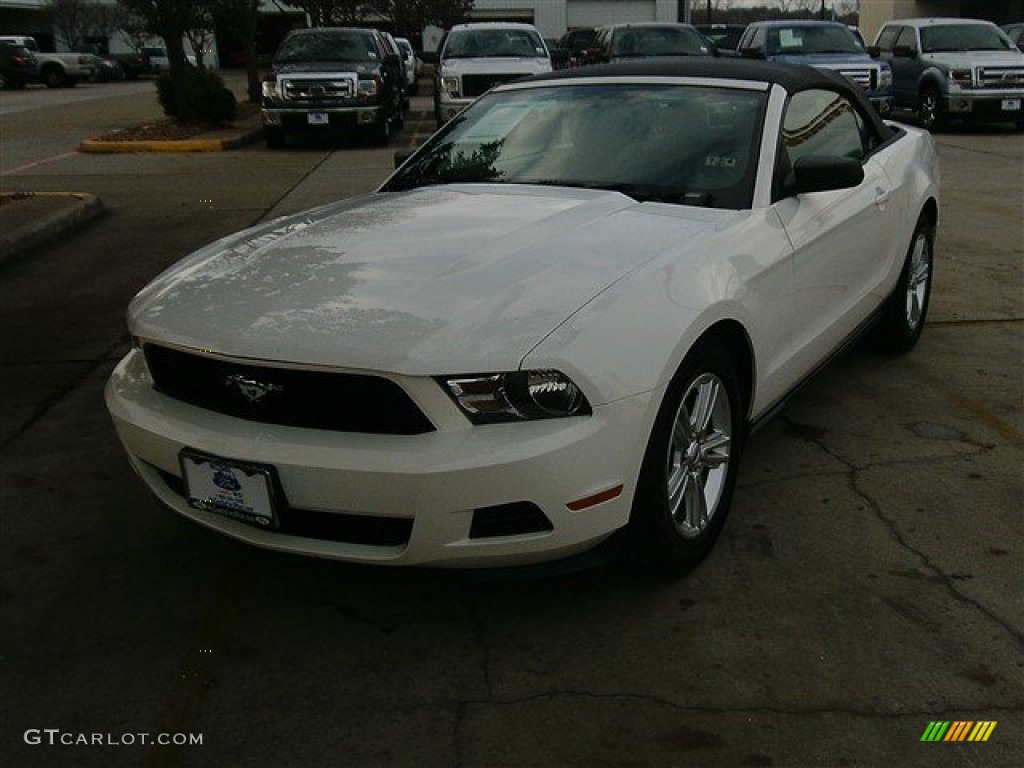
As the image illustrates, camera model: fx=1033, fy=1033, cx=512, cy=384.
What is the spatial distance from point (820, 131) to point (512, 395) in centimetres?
255

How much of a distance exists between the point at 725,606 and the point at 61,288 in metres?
5.73

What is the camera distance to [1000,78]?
54.1 feet

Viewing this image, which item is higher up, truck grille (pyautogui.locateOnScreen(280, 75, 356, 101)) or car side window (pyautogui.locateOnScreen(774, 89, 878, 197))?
car side window (pyautogui.locateOnScreen(774, 89, 878, 197))

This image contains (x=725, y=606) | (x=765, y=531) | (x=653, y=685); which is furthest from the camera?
(x=765, y=531)

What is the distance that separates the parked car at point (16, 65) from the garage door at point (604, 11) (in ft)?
101

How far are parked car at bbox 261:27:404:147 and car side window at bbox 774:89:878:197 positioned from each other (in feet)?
40.0

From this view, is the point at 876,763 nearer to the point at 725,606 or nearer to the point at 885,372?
the point at 725,606

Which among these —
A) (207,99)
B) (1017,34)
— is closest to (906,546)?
(207,99)

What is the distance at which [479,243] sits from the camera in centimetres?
334

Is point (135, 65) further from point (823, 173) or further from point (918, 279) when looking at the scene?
point (823, 173)

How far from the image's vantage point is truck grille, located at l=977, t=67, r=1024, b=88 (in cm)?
1645

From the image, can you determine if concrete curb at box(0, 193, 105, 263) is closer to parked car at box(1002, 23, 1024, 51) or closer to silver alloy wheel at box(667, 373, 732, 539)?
silver alloy wheel at box(667, 373, 732, 539)

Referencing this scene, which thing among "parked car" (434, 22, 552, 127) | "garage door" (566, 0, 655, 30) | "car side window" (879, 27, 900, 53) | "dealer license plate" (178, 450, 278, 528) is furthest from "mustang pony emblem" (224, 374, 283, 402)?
"garage door" (566, 0, 655, 30)

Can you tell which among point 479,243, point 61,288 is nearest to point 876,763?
point 479,243
